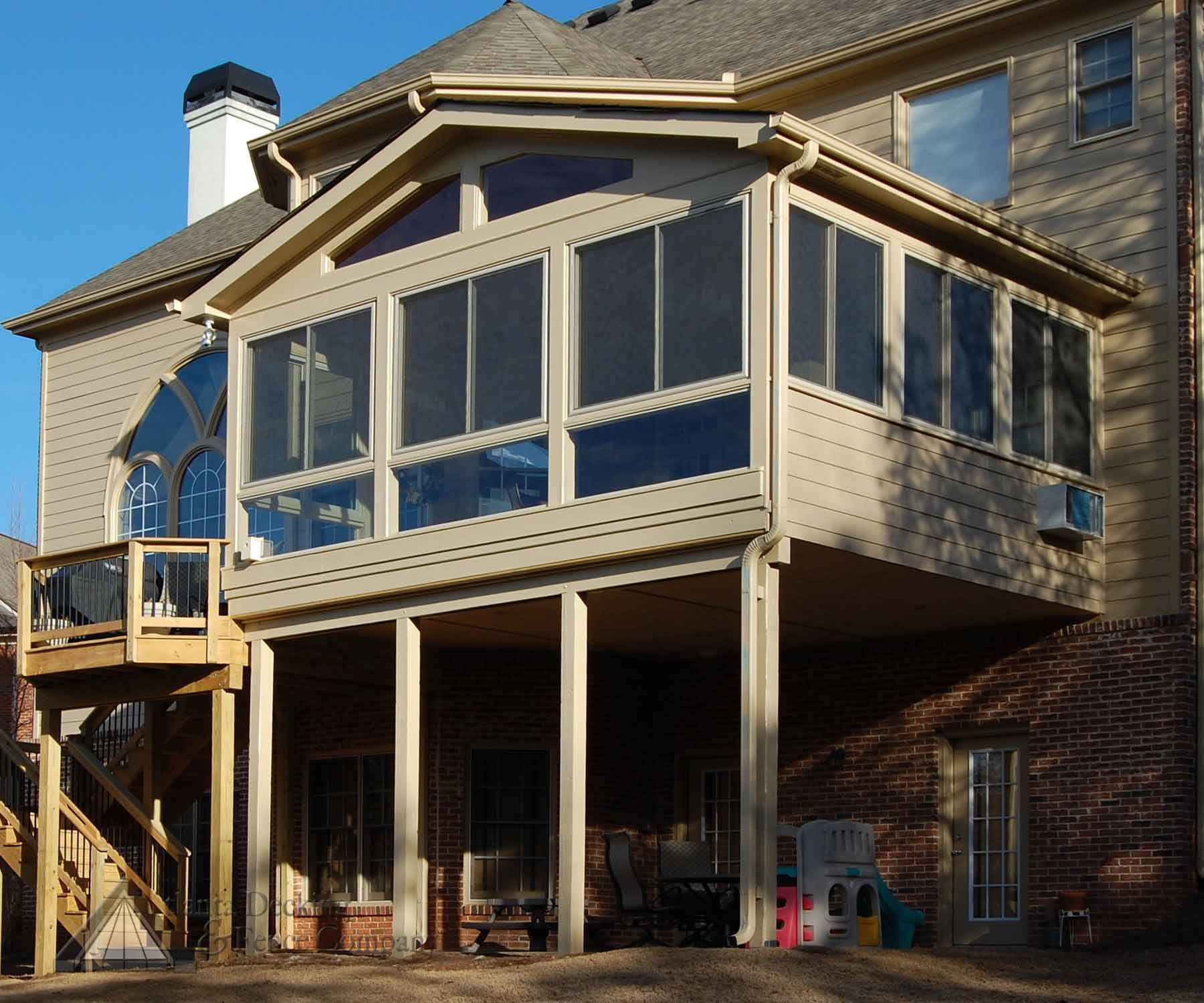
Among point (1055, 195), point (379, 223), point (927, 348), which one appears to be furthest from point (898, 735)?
point (379, 223)

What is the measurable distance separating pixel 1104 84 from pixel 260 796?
32.4 ft

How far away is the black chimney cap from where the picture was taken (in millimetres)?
26719

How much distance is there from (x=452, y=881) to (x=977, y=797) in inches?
209

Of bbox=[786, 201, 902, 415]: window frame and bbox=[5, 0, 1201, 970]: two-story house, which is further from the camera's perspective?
bbox=[5, 0, 1201, 970]: two-story house

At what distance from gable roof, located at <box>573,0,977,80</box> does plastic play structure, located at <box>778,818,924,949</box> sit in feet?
25.7

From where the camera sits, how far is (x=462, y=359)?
1567 cm

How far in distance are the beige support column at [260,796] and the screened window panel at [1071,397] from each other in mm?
7284

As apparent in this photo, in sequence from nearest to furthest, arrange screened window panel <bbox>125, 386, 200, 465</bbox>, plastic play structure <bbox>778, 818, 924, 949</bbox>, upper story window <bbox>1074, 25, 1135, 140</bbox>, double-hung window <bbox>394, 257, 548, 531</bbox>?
plastic play structure <bbox>778, 818, 924, 949</bbox>
double-hung window <bbox>394, 257, 548, 531</bbox>
upper story window <bbox>1074, 25, 1135, 140</bbox>
screened window panel <bbox>125, 386, 200, 465</bbox>

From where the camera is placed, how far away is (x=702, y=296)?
45.9ft

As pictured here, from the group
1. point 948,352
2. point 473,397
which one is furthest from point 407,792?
point 948,352

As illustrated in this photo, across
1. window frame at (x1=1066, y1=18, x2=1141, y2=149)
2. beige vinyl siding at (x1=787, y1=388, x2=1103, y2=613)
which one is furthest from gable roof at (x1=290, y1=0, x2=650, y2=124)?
beige vinyl siding at (x1=787, y1=388, x2=1103, y2=613)

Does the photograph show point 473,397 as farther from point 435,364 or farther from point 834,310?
point 834,310

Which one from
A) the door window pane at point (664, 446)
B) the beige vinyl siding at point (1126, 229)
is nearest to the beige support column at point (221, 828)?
the door window pane at point (664, 446)

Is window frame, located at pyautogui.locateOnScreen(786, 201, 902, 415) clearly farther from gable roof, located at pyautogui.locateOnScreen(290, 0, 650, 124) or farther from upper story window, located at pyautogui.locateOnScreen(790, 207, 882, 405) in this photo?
gable roof, located at pyautogui.locateOnScreen(290, 0, 650, 124)
